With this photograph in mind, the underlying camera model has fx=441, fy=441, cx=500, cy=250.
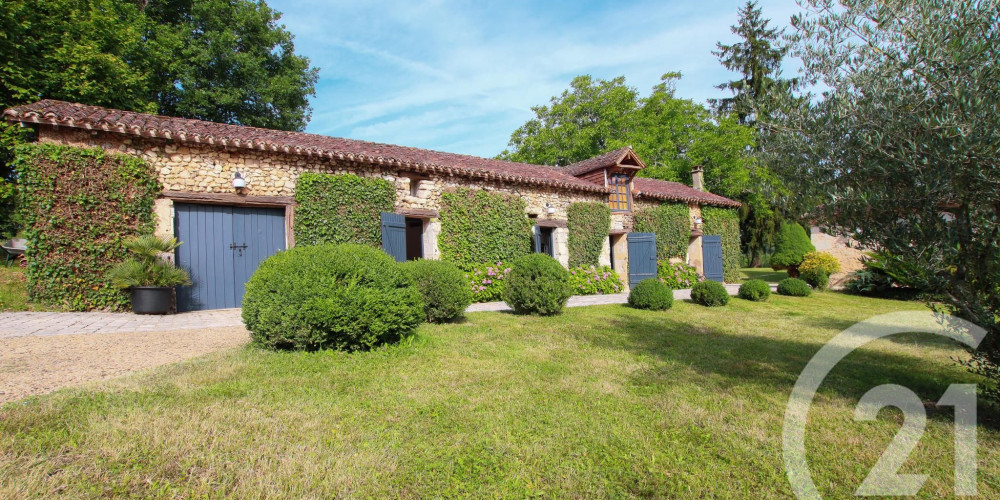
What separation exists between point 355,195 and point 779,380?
8178 millimetres

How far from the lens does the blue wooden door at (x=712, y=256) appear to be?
52.0ft

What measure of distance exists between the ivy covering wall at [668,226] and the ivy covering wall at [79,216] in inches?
517

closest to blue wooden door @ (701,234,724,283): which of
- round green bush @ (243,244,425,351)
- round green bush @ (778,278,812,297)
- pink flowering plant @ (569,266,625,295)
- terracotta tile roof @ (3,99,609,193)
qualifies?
round green bush @ (778,278,812,297)

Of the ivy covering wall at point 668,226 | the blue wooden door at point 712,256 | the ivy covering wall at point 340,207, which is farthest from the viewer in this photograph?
the blue wooden door at point 712,256

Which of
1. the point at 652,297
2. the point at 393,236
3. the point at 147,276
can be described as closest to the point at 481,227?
the point at 393,236

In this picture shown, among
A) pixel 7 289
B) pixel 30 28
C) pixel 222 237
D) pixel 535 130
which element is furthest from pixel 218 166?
pixel 535 130

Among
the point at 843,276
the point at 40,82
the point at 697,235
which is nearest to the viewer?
the point at 40,82

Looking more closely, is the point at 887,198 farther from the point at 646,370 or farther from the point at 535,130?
the point at 535,130

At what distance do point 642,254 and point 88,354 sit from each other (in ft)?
42.6

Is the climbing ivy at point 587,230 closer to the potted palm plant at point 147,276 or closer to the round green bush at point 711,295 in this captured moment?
the round green bush at point 711,295

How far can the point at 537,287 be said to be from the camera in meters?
7.99

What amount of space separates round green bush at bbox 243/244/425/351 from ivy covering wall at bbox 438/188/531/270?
5.59 m

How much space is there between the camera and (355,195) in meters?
9.48

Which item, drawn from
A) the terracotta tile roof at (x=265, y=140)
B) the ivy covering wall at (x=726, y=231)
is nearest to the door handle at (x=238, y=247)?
the terracotta tile roof at (x=265, y=140)
